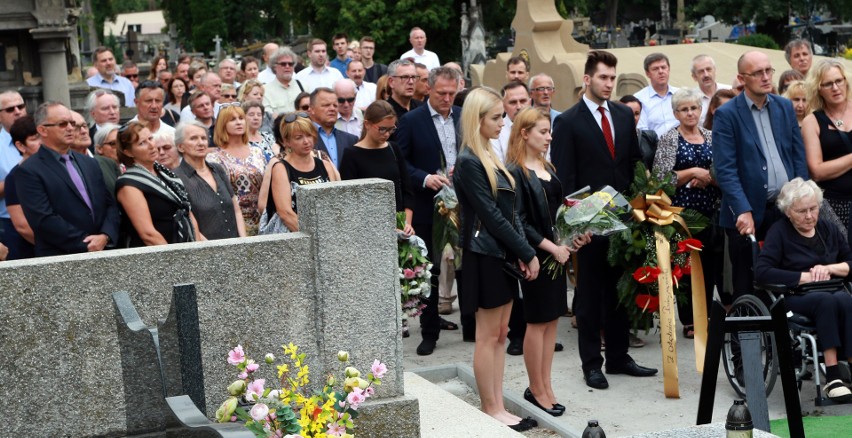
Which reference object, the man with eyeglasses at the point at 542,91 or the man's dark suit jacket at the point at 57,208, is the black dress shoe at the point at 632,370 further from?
the man's dark suit jacket at the point at 57,208

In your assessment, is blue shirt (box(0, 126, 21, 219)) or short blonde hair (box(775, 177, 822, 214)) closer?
short blonde hair (box(775, 177, 822, 214))

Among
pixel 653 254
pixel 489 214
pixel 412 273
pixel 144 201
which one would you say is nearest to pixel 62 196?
pixel 144 201

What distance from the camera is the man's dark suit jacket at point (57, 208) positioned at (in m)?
7.16

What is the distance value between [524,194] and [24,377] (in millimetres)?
3386

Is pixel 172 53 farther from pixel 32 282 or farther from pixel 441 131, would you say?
pixel 32 282

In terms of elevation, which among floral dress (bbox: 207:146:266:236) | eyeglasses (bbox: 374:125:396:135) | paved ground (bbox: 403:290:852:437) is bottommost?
paved ground (bbox: 403:290:852:437)

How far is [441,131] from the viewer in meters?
9.73

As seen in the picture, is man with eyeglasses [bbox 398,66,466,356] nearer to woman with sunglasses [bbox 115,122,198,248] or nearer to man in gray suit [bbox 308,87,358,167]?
man in gray suit [bbox 308,87,358,167]

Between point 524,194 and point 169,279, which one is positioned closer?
point 169,279

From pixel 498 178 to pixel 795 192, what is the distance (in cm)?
214

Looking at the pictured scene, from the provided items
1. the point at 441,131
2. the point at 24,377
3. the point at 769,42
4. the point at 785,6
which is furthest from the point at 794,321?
the point at 785,6

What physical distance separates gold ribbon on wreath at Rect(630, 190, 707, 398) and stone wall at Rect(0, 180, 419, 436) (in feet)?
8.61

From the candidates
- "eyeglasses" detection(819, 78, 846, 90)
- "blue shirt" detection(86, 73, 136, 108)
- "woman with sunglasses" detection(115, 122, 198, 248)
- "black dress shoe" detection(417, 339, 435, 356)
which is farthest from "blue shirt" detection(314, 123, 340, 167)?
"blue shirt" detection(86, 73, 136, 108)

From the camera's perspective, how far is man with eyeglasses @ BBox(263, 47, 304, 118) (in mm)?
12781
